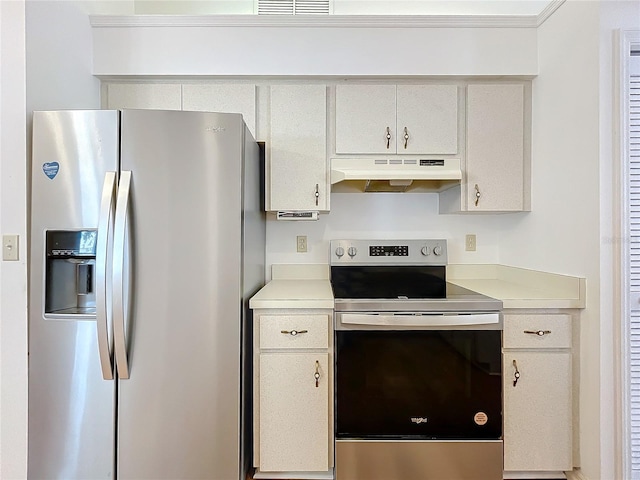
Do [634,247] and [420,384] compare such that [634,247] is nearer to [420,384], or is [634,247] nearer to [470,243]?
[470,243]

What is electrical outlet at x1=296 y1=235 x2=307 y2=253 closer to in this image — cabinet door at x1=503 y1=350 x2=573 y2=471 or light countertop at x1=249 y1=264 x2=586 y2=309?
light countertop at x1=249 y1=264 x2=586 y2=309

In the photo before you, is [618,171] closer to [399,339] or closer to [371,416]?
[399,339]

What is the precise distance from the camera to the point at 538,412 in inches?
70.6

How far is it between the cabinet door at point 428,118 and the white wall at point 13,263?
1.81m

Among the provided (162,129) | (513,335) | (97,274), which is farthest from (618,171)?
(97,274)

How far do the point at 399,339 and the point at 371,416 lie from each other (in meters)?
0.38

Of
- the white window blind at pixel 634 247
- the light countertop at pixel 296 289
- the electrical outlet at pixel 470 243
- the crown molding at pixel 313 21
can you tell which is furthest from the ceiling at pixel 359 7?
the light countertop at pixel 296 289

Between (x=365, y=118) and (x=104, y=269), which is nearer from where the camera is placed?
(x=104, y=269)

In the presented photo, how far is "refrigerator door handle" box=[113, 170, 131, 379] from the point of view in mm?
1539

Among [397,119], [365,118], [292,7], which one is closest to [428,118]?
[397,119]

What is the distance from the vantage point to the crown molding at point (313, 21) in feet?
6.90

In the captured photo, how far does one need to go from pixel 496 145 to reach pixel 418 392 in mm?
1417

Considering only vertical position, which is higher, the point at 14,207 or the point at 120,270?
the point at 14,207

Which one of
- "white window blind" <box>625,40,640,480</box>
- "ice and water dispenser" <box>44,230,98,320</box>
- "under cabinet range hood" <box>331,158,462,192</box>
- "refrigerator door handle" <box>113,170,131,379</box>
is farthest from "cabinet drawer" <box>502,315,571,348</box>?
"ice and water dispenser" <box>44,230,98,320</box>
